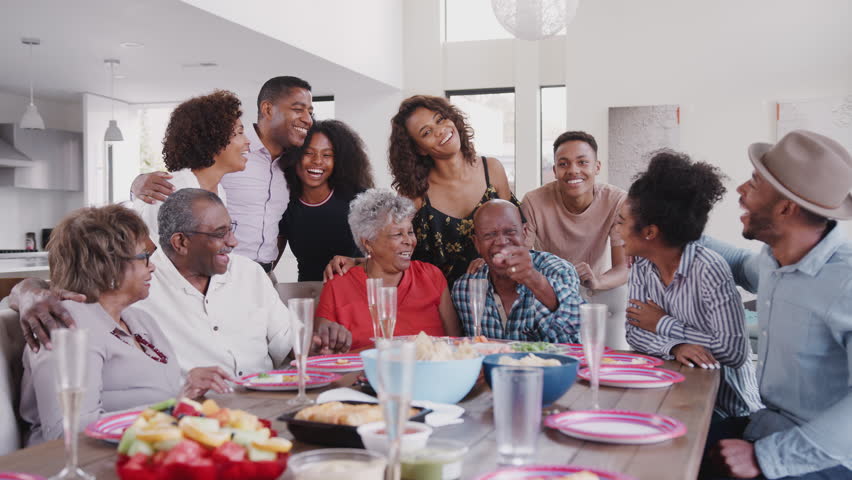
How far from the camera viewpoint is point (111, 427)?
148 cm

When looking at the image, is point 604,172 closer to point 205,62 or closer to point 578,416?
point 205,62

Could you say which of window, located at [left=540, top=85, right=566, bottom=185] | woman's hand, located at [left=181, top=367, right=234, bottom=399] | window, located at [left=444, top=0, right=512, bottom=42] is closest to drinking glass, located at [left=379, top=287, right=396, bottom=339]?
woman's hand, located at [left=181, top=367, right=234, bottom=399]

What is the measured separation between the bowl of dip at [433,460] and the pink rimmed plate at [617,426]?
1.05ft

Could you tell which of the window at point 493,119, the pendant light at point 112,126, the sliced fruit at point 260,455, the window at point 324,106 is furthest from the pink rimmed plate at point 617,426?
the window at point 324,106

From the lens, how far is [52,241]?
6.53ft

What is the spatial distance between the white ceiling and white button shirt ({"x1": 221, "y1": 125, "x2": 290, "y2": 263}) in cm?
193

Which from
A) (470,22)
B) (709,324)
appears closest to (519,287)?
(709,324)

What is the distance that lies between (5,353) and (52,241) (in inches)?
11.4

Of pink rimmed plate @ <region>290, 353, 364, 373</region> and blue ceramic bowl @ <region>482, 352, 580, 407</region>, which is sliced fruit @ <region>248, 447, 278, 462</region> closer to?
blue ceramic bowl @ <region>482, 352, 580, 407</region>

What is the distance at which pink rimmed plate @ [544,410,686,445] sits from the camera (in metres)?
1.38

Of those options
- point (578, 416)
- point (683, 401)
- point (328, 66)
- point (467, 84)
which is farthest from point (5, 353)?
point (467, 84)

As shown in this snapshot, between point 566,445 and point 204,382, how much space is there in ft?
2.89

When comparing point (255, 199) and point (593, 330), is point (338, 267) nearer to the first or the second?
point (255, 199)

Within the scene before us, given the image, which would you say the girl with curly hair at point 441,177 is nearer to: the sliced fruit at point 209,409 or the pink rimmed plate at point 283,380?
the pink rimmed plate at point 283,380
